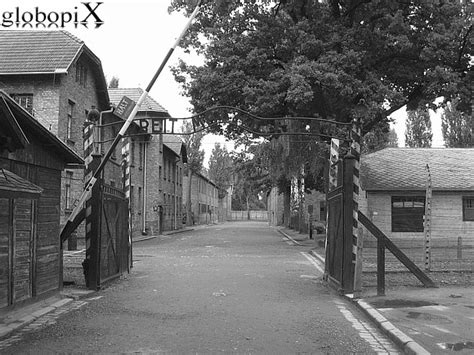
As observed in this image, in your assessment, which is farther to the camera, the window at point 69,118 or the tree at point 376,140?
the tree at point 376,140

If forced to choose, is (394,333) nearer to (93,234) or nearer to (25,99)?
(93,234)

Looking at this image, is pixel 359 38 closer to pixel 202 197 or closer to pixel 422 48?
pixel 422 48

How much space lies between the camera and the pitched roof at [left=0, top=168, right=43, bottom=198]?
7.05 metres

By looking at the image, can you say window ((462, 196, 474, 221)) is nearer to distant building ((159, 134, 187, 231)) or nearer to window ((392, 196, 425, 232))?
window ((392, 196, 425, 232))

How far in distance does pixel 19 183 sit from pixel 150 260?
12.7 m

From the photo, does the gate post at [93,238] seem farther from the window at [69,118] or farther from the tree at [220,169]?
the tree at [220,169]

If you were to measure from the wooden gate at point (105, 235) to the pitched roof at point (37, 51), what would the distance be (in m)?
11.8

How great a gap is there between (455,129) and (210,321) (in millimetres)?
58309

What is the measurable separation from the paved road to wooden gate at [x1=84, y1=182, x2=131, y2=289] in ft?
1.40

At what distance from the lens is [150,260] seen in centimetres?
2033

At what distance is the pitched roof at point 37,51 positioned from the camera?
947 inches

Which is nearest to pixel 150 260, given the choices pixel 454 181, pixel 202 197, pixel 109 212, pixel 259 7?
pixel 109 212

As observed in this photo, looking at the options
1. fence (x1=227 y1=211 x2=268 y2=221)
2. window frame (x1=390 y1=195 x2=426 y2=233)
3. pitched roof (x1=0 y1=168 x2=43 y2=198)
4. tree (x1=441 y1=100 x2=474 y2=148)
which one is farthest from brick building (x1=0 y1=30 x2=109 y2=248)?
fence (x1=227 y1=211 x2=268 y2=221)

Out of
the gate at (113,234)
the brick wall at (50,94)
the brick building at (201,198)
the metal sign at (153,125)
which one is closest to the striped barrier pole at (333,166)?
the metal sign at (153,125)
